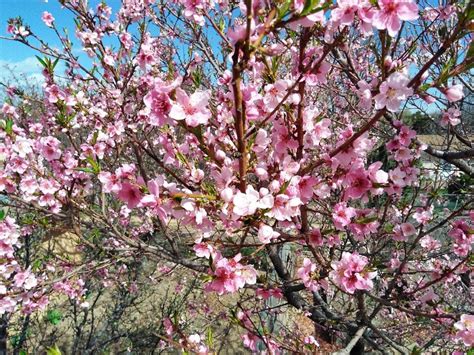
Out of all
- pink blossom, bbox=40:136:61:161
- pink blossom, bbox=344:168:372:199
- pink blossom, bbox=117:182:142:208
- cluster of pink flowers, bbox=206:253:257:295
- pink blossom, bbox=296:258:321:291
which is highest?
pink blossom, bbox=40:136:61:161

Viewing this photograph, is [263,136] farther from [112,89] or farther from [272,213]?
[112,89]

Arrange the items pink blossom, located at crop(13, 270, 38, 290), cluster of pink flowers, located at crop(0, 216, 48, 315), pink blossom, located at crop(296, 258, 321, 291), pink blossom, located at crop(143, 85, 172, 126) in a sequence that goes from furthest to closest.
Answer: pink blossom, located at crop(13, 270, 38, 290) < cluster of pink flowers, located at crop(0, 216, 48, 315) < pink blossom, located at crop(296, 258, 321, 291) < pink blossom, located at crop(143, 85, 172, 126)

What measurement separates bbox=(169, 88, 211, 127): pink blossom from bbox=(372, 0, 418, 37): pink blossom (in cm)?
69

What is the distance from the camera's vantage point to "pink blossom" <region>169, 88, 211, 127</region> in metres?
1.33

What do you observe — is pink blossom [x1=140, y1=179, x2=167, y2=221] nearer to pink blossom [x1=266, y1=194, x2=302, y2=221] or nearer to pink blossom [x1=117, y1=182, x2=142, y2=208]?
pink blossom [x1=117, y1=182, x2=142, y2=208]

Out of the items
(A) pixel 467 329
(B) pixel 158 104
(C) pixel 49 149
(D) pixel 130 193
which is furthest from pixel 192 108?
(C) pixel 49 149

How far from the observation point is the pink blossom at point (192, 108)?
133 cm

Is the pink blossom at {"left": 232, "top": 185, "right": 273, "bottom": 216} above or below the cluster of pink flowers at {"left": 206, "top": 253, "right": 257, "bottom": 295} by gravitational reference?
above

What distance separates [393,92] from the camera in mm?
1310

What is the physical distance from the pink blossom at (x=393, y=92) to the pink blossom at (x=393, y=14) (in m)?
0.15

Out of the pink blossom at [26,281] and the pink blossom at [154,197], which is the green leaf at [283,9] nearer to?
the pink blossom at [154,197]

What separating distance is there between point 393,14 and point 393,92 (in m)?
0.27

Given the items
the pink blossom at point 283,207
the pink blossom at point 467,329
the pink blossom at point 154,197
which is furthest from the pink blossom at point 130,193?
the pink blossom at point 467,329

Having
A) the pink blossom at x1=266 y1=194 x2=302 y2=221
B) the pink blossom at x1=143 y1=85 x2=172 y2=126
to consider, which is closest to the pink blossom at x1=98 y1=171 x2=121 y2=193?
the pink blossom at x1=143 y1=85 x2=172 y2=126
